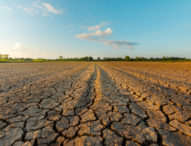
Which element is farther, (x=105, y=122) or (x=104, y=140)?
(x=105, y=122)

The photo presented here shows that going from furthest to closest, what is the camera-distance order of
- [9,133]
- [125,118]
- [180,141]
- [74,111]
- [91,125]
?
1. [74,111]
2. [125,118]
3. [91,125]
4. [9,133]
5. [180,141]

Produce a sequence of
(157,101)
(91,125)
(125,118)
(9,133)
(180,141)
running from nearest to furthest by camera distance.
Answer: (180,141)
(9,133)
(91,125)
(125,118)
(157,101)

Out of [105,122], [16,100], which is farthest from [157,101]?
[16,100]

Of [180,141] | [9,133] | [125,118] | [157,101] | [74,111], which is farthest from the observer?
[157,101]

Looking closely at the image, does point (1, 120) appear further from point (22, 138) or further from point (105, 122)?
point (105, 122)

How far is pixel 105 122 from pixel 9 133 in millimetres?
1332

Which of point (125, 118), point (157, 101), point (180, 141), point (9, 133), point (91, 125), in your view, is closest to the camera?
point (180, 141)

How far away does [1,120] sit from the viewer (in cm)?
140

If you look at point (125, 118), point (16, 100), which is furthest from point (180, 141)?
point (16, 100)

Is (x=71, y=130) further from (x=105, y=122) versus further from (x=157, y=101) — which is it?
(x=157, y=101)

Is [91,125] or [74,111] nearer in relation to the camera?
[91,125]

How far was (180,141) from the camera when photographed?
1.05 meters

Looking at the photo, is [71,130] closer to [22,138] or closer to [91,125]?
[91,125]

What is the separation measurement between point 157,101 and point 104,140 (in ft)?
5.53
